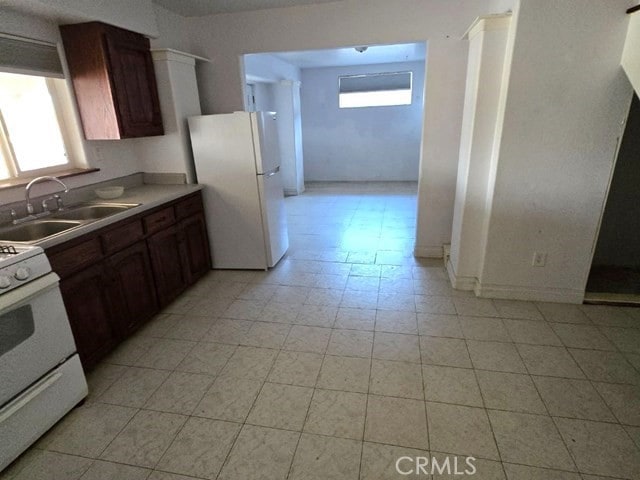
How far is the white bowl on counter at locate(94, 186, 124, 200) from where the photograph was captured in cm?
276

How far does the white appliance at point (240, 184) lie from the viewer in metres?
3.10

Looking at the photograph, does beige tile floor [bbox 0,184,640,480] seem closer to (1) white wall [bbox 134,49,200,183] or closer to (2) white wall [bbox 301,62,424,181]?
(1) white wall [bbox 134,49,200,183]

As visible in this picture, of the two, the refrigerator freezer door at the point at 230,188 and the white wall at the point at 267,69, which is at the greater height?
the white wall at the point at 267,69

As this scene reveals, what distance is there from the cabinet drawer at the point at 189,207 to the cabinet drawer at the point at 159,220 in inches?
3.4

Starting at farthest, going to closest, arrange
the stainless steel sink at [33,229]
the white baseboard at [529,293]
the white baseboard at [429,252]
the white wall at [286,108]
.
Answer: the white wall at [286,108]
the white baseboard at [429,252]
the white baseboard at [529,293]
the stainless steel sink at [33,229]

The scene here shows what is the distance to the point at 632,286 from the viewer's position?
9.37ft

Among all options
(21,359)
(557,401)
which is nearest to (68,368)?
(21,359)

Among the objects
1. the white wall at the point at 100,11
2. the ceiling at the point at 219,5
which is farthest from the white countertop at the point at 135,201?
the ceiling at the point at 219,5

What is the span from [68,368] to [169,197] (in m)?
1.43

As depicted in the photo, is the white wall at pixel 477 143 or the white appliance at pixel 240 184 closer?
the white wall at pixel 477 143

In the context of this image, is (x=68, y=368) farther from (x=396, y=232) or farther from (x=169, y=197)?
(x=396, y=232)

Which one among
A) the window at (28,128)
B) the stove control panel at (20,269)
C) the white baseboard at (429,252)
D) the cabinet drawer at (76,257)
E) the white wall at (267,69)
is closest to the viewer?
the stove control panel at (20,269)

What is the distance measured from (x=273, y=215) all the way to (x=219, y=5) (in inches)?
77.7

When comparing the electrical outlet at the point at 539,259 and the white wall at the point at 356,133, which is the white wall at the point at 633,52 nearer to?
the electrical outlet at the point at 539,259
